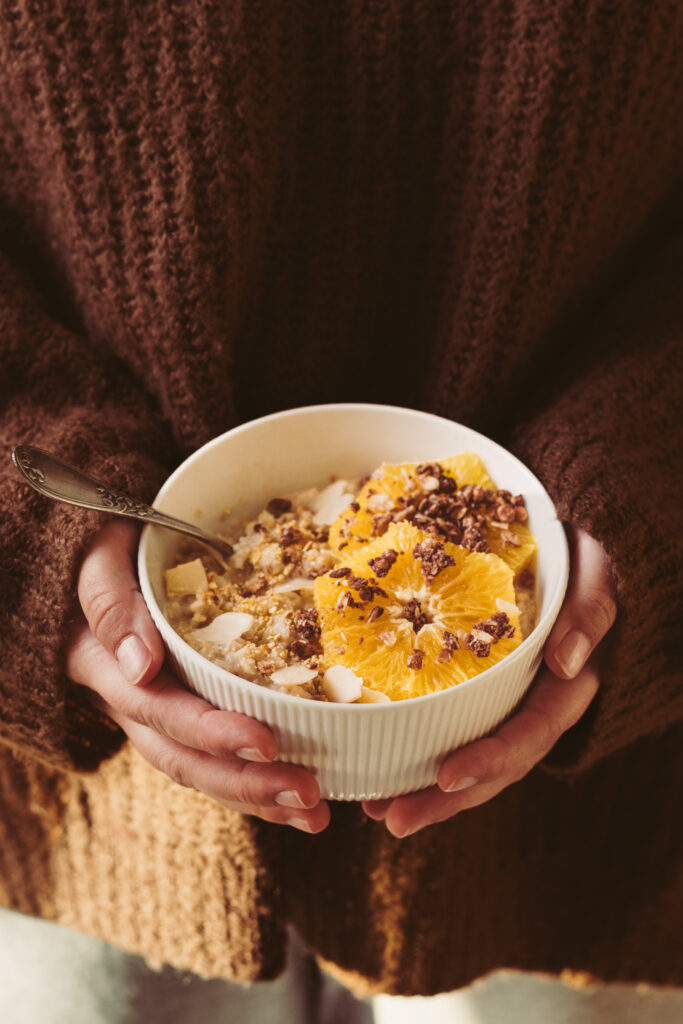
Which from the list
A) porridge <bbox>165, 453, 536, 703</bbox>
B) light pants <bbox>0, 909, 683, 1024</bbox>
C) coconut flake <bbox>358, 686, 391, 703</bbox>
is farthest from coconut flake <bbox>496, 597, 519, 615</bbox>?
light pants <bbox>0, 909, 683, 1024</bbox>

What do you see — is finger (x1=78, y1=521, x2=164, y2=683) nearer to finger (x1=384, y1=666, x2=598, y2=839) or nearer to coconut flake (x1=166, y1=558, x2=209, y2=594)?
coconut flake (x1=166, y1=558, x2=209, y2=594)

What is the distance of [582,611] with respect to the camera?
56cm

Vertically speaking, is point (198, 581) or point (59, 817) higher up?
point (198, 581)

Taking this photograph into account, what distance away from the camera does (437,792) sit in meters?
0.56

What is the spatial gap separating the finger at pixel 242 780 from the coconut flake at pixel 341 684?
0.05 meters

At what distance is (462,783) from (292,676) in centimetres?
13

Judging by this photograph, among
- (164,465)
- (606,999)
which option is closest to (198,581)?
(164,465)

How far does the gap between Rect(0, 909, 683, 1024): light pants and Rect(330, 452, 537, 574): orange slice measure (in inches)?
25.9

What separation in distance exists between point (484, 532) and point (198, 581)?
216 millimetres

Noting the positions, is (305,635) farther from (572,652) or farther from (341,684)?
(572,652)

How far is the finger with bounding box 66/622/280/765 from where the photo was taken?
1.59 feet

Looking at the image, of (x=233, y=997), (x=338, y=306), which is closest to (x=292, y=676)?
(x=338, y=306)

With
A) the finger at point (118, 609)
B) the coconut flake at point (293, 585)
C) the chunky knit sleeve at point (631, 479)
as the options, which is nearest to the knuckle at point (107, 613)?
the finger at point (118, 609)

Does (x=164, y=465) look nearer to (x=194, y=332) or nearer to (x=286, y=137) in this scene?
(x=194, y=332)
